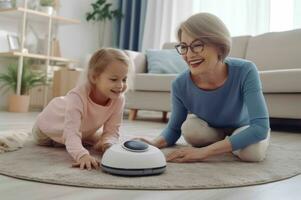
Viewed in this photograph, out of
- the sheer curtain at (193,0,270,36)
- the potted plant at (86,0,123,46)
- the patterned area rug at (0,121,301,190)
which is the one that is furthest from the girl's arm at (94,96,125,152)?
the potted plant at (86,0,123,46)

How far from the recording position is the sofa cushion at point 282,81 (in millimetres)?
2354

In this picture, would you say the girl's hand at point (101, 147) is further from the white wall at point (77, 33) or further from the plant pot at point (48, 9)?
the white wall at point (77, 33)

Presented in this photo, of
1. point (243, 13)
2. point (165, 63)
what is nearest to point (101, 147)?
point (165, 63)

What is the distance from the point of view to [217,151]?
120cm

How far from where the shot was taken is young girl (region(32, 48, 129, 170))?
1165 millimetres

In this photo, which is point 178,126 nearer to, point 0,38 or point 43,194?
point 43,194

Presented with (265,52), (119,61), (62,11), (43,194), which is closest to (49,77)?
(62,11)

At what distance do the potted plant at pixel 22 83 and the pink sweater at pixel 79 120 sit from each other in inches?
89.4

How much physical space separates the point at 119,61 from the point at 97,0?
377cm

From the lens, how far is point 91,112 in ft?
4.27

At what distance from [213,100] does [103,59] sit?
16.5 inches

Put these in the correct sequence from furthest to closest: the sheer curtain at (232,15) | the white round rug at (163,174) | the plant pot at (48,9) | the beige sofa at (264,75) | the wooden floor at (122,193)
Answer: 1. the plant pot at (48,9)
2. the sheer curtain at (232,15)
3. the beige sofa at (264,75)
4. the white round rug at (163,174)
5. the wooden floor at (122,193)

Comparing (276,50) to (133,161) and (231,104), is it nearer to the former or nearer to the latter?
(231,104)

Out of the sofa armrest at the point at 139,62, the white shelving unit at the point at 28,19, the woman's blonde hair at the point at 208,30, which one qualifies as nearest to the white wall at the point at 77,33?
the white shelving unit at the point at 28,19
